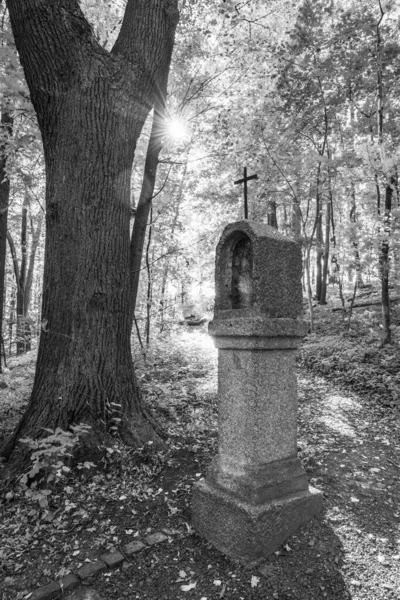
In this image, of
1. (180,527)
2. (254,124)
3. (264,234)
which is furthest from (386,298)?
(180,527)

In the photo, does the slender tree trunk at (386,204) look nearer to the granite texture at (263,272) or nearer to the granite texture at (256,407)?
the granite texture at (263,272)

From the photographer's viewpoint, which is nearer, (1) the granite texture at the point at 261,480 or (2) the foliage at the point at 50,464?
(1) the granite texture at the point at 261,480

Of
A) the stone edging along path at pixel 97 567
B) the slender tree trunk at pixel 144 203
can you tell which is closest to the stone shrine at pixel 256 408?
the stone edging along path at pixel 97 567

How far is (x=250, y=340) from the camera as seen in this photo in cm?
293

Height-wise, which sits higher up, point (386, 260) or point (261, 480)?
point (386, 260)

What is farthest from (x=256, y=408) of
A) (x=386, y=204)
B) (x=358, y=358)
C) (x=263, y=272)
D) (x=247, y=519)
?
(x=386, y=204)

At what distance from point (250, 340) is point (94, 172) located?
2.44 meters

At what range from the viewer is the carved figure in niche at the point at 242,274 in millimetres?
3186

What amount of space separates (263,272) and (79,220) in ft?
6.80

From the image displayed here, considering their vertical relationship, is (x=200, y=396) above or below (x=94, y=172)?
below

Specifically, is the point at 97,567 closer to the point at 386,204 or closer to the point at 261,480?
the point at 261,480

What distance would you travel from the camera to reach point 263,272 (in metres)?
3.02

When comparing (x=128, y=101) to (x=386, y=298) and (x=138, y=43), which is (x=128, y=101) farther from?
(x=386, y=298)

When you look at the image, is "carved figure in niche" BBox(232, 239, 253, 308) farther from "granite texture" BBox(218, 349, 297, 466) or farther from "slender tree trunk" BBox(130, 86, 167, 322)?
"slender tree trunk" BBox(130, 86, 167, 322)
